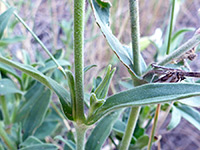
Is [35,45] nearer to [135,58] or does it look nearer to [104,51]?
[104,51]

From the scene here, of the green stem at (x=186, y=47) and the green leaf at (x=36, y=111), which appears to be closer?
the green stem at (x=186, y=47)

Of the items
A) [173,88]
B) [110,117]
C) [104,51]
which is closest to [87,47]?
[104,51]

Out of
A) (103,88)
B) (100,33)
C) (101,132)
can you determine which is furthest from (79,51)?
(100,33)

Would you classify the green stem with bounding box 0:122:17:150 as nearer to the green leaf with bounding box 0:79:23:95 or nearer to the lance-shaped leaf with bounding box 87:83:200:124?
the green leaf with bounding box 0:79:23:95

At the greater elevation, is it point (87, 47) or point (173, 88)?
point (173, 88)

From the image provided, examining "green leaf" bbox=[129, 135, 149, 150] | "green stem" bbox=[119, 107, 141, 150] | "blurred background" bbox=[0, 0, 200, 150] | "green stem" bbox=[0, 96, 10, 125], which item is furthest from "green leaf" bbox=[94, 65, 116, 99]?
"blurred background" bbox=[0, 0, 200, 150]

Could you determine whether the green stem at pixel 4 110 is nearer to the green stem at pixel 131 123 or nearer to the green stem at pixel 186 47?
the green stem at pixel 131 123

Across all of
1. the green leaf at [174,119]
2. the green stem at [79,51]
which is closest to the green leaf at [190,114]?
the green leaf at [174,119]

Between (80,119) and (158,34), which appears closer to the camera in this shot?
(80,119)

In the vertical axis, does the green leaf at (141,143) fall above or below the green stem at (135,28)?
below
